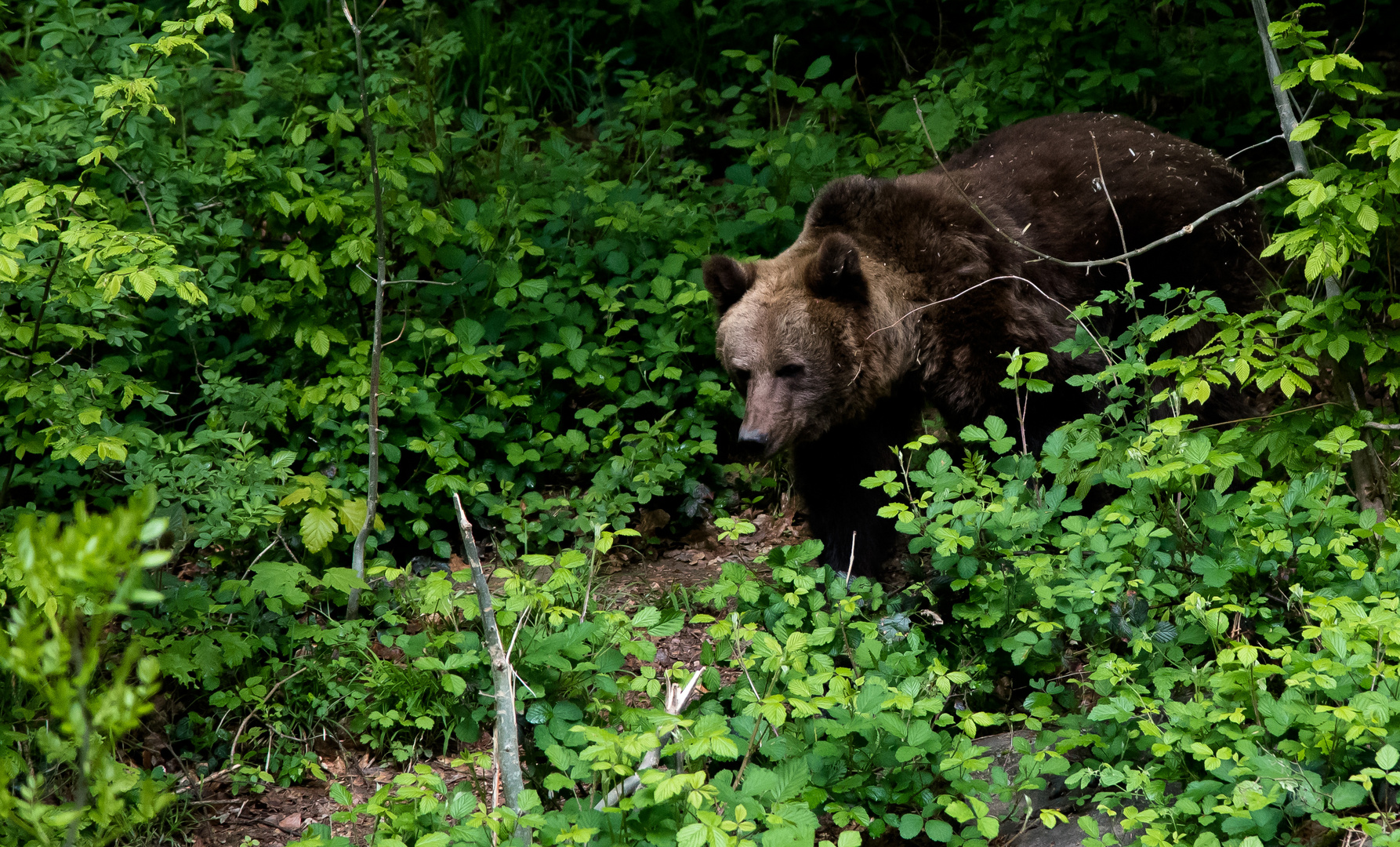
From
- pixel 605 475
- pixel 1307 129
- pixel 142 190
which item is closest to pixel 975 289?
pixel 1307 129

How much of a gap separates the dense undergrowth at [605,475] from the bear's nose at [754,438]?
2.11 feet

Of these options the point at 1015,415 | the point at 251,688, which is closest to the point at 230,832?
the point at 251,688

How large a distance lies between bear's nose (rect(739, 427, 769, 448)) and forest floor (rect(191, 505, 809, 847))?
654mm

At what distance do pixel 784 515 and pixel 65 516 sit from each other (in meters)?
3.13

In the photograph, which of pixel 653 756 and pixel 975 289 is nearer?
pixel 653 756

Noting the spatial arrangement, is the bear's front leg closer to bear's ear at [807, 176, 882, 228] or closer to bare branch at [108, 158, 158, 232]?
bear's ear at [807, 176, 882, 228]

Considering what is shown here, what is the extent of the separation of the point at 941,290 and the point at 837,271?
1.49 feet

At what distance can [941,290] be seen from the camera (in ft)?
15.4

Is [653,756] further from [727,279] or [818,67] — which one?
[818,67]

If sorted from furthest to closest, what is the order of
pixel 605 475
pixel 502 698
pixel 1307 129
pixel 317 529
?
1. pixel 605 475
2. pixel 317 529
3. pixel 1307 129
4. pixel 502 698

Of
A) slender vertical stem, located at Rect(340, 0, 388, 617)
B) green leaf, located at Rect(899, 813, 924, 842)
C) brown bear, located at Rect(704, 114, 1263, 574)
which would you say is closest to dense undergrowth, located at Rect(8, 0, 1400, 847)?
green leaf, located at Rect(899, 813, 924, 842)

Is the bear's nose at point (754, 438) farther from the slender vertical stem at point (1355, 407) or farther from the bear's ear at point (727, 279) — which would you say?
the slender vertical stem at point (1355, 407)

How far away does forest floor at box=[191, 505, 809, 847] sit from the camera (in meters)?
3.70

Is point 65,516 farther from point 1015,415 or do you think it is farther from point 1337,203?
point 1337,203
